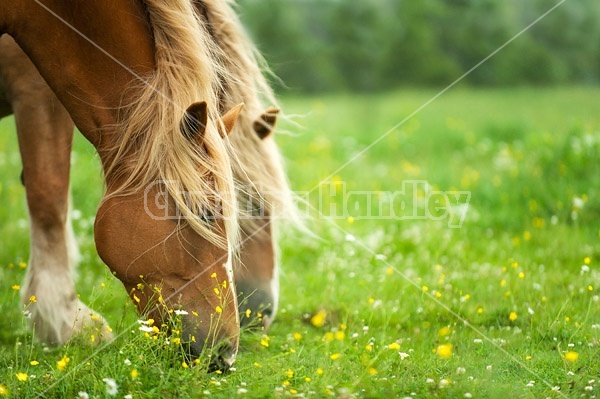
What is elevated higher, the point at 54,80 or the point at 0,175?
the point at 54,80

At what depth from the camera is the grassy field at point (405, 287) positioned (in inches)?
121

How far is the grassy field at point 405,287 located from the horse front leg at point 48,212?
0.17m

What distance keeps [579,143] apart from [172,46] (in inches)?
229

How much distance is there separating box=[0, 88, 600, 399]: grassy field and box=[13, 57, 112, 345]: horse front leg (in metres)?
0.17

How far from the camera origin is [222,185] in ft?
10.2

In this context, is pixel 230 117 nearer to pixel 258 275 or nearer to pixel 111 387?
pixel 258 275

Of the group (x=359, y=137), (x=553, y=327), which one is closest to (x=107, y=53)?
(x=553, y=327)

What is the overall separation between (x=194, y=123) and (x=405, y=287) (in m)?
2.43

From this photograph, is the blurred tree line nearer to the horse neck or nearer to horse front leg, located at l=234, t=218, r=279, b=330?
horse front leg, located at l=234, t=218, r=279, b=330

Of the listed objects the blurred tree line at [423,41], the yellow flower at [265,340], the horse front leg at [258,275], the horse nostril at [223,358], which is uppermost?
the blurred tree line at [423,41]

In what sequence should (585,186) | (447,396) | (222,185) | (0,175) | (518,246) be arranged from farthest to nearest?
(0,175) → (585,186) → (518,246) → (222,185) → (447,396)

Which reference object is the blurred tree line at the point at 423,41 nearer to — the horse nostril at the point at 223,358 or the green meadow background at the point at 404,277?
the green meadow background at the point at 404,277

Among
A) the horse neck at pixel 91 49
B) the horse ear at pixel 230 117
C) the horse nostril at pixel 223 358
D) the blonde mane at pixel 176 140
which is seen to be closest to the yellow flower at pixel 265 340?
the horse nostril at pixel 223 358

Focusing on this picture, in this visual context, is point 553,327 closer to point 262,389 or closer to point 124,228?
point 262,389
